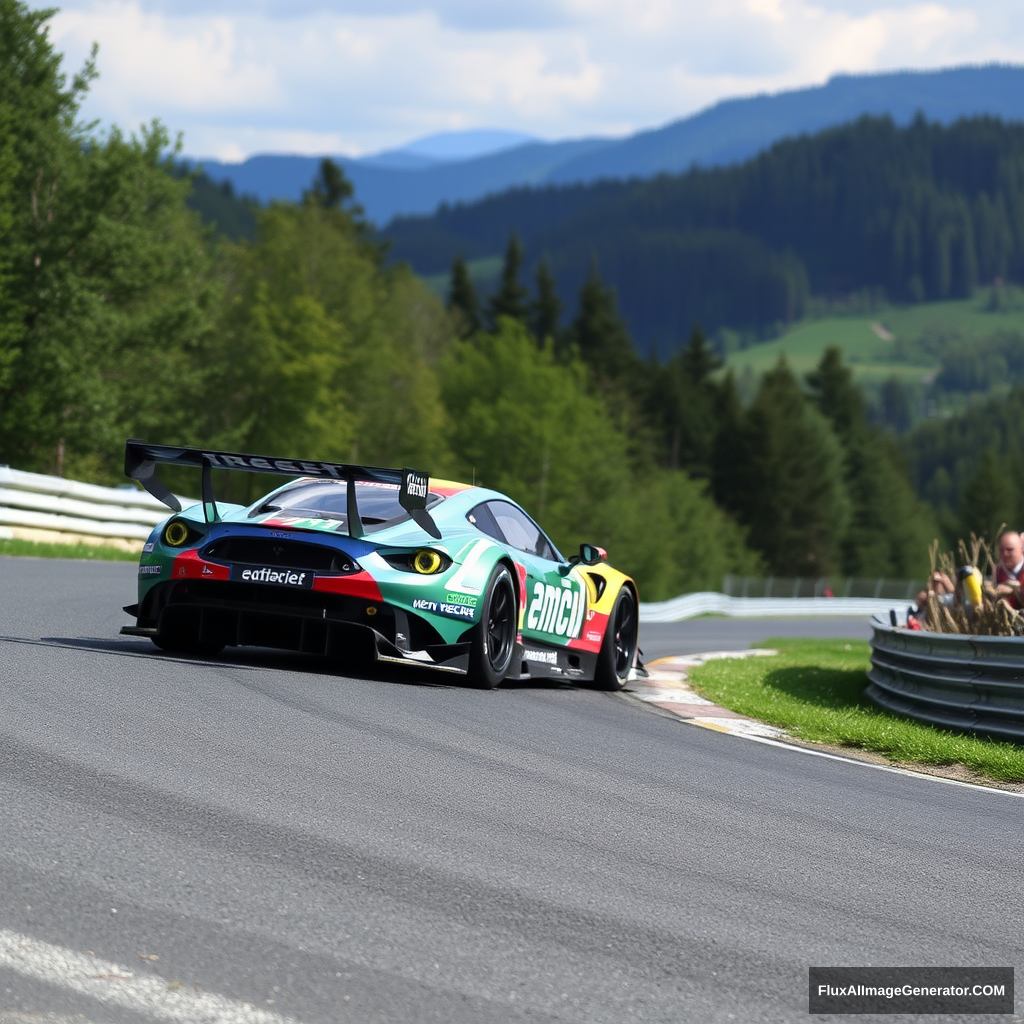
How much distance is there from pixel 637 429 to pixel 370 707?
3365 inches

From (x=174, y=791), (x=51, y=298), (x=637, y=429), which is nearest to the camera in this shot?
(x=174, y=791)

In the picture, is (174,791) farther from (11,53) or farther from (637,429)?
(637,429)

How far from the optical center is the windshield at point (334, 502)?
890 cm

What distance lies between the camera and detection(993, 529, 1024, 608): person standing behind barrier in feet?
36.5

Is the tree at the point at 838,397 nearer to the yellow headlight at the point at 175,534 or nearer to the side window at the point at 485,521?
the side window at the point at 485,521

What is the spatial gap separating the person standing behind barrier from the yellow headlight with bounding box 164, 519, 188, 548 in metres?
5.94

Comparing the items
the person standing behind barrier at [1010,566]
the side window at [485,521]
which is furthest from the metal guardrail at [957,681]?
the side window at [485,521]

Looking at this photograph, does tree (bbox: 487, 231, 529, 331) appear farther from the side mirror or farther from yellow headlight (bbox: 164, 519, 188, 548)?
yellow headlight (bbox: 164, 519, 188, 548)

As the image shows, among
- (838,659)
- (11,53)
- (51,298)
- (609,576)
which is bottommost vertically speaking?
(838,659)

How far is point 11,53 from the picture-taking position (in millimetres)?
35188

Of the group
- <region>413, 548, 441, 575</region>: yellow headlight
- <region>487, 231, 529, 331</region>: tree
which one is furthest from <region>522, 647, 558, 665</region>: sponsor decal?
<region>487, 231, 529, 331</region>: tree

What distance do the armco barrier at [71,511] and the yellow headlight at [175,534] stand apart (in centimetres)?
1034

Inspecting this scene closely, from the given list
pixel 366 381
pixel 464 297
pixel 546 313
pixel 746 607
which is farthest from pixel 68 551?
pixel 464 297

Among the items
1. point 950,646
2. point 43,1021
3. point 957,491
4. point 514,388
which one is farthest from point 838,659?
point 957,491
